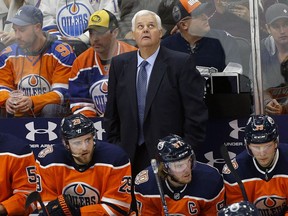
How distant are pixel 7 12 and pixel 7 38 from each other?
34 centimetres

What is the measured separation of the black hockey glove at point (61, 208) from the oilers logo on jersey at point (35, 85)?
55.1 inches

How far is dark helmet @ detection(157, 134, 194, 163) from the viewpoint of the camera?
636 cm

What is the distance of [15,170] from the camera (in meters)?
7.00

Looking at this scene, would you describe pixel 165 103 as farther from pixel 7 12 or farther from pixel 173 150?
pixel 7 12

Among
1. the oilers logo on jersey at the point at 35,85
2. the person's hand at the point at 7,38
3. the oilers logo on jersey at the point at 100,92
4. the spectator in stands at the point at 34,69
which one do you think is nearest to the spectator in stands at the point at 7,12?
the person's hand at the point at 7,38

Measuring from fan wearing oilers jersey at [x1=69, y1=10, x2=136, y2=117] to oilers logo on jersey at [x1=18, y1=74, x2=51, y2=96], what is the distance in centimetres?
25

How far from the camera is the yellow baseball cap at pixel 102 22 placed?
25.1 ft

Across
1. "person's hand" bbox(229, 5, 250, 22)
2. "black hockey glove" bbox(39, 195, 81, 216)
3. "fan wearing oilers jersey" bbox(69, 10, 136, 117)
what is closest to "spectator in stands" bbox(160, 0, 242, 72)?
"person's hand" bbox(229, 5, 250, 22)

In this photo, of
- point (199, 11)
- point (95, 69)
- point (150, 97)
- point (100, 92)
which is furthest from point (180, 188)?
point (199, 11)

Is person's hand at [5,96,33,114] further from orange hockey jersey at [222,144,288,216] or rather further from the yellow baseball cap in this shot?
orange hockey jersey at [222,144,288,216]

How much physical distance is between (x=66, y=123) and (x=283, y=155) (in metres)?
1.44

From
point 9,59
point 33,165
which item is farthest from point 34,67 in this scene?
Result: point 33,165

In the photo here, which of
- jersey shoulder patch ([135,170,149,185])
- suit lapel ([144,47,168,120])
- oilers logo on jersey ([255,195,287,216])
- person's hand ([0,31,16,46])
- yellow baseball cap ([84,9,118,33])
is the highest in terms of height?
yellow baseball cap ([84,9,118,33])

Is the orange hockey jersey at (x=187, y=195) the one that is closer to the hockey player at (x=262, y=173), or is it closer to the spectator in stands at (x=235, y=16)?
the hockey player at (x=262, y=173)
